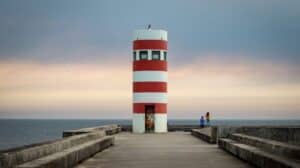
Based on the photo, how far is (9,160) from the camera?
12320 mm

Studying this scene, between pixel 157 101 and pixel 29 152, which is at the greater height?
pixel 157 101

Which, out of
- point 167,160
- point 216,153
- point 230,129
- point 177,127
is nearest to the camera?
point 167,160

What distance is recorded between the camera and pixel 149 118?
35750 millimetres

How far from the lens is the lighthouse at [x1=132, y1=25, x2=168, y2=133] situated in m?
35.0

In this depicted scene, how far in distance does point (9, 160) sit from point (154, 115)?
76.5 ft

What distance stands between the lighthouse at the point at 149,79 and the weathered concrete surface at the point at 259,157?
14.1 m

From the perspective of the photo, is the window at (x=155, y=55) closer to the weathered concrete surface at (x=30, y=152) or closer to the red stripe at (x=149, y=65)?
the red stripe at (x=149, y=65)

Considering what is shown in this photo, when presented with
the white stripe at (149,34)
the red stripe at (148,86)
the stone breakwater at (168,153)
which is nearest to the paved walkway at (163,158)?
the stone breakwater at (168,153)

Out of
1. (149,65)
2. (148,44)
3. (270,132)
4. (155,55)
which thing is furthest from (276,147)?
(148,44)

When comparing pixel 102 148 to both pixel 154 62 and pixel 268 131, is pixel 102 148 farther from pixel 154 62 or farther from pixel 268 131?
pixel 154 62

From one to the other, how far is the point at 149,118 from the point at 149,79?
2.23 metres

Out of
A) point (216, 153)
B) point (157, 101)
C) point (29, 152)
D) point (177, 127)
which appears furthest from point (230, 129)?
point (177, 127)

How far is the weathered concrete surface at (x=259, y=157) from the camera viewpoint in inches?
494

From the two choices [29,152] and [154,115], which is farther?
[154,115]
